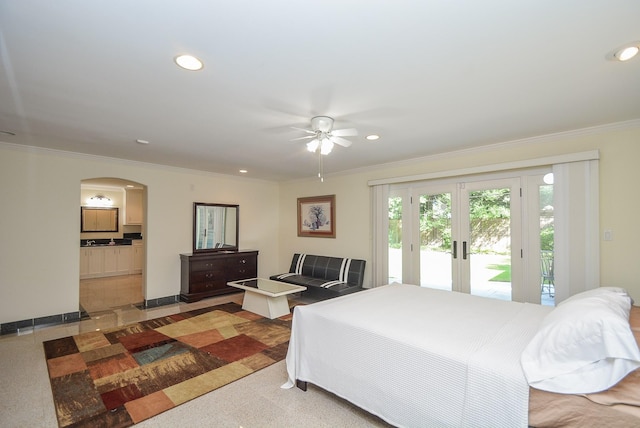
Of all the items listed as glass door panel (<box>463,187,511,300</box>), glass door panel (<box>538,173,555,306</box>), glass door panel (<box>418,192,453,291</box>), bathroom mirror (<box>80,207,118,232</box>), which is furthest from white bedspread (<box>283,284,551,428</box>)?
bathroom mirror (<box>80,207,118,232</box>)

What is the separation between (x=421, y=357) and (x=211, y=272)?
4.49m

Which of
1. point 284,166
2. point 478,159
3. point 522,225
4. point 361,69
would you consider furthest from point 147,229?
point 522,225

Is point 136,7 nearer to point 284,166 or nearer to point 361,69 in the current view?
point 361,69

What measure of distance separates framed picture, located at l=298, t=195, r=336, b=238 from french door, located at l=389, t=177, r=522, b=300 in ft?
4.13

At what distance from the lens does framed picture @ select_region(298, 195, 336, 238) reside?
582 cm

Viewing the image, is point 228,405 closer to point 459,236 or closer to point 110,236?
point 459,236

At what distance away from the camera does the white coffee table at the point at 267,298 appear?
4254 millimetres

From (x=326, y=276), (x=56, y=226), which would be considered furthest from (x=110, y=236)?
(x=326, y=276)

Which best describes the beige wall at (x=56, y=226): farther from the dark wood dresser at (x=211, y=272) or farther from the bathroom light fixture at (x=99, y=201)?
the bathroom light fixture at (x=99, y=201)

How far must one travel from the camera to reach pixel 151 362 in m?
2.93

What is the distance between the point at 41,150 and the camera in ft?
13.2

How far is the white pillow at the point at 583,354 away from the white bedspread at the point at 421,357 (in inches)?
4.0

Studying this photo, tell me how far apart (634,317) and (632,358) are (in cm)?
89

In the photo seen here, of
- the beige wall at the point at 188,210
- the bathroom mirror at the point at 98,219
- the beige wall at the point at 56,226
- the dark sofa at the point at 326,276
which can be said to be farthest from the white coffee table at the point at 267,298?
the bathroom mirror at the point at 98,219
